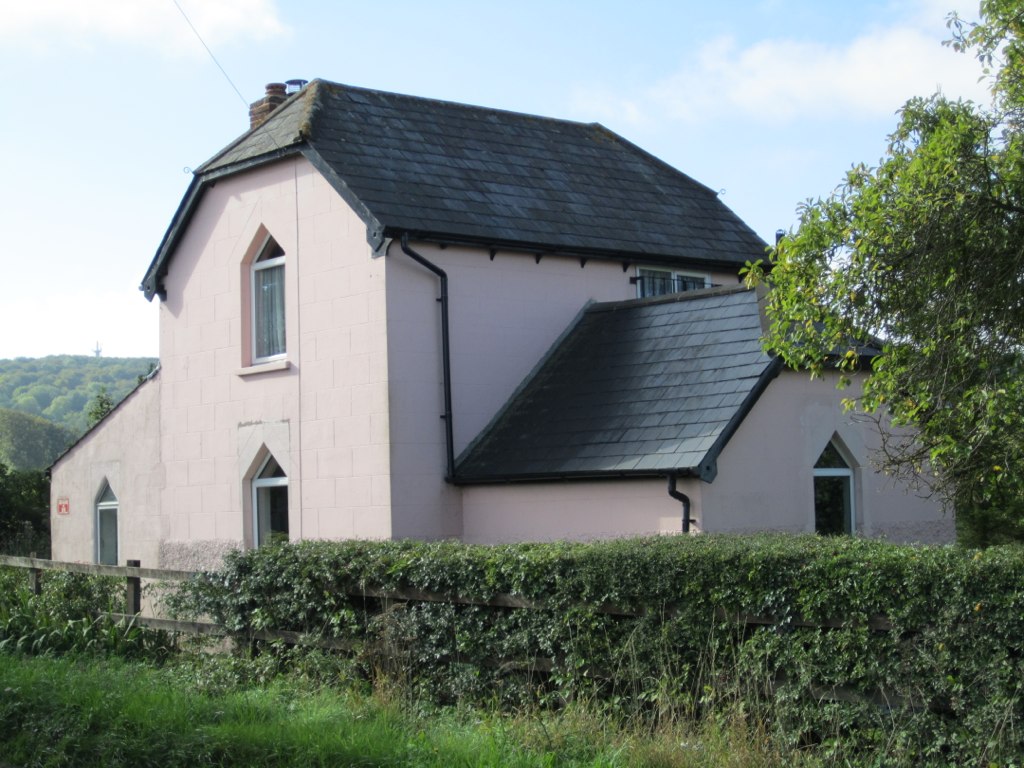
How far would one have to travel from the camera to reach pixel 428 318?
669 inches

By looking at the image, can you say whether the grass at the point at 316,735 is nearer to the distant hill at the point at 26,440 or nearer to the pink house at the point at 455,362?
the pink house at the point at 455,362

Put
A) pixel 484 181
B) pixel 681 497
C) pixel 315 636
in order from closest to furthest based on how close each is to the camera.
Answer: pixel 315 636, pixel 681 497, pixel 484 181

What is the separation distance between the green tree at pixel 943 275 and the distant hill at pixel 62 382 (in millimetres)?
106603

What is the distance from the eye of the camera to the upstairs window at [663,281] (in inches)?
768

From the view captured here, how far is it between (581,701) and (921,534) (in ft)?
28.7

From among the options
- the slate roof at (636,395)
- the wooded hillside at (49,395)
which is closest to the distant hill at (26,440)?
the wooded hillside at (49,395)

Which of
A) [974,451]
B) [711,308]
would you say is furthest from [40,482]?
[974,451]

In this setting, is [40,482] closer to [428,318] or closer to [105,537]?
[105,537]

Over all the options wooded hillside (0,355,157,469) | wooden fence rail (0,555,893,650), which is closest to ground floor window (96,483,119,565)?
wooden fence rail (0,555,893,650)

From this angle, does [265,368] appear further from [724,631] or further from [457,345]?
[724,631]

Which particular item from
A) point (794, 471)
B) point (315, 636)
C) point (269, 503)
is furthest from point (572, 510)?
point (269, 503)

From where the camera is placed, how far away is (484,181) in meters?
18.8

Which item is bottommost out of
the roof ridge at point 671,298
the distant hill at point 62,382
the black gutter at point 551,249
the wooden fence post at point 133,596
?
the wooden fence post at point 133,596

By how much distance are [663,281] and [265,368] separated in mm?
6248
